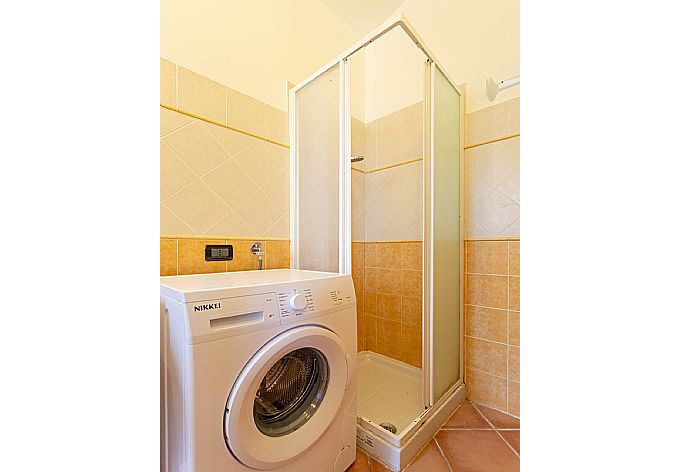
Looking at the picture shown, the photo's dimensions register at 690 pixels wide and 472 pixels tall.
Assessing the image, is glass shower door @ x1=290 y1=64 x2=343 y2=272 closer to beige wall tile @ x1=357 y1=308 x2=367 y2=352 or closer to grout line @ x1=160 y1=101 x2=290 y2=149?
grout line @ x1=160 y1=101 x2=290 y2=149

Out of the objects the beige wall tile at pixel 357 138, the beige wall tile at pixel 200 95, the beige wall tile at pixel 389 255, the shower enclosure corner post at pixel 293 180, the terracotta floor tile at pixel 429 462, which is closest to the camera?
the terracotta floor tile at pixel 429 462

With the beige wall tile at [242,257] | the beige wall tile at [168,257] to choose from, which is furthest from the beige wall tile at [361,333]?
the beige wall tile at [168,257]

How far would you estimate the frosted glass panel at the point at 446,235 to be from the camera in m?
1.40

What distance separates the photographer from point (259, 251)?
1.48 meters

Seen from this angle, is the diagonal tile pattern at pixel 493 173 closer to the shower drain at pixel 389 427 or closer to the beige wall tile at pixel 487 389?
the beige wall tile at pixel 487 389

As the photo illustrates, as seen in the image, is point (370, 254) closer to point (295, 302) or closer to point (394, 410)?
point (394, 410)

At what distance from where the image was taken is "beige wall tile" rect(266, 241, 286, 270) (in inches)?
60.0

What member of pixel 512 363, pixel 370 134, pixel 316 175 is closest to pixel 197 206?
pixel 316 175

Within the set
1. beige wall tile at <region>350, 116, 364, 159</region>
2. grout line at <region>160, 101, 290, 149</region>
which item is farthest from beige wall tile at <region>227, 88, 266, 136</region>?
beige wall tile at <region>350, 116, 364, 159</region>

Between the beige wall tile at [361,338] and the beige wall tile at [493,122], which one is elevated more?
the beige wall tile at [493,122]

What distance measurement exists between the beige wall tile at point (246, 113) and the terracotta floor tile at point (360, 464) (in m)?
1.51

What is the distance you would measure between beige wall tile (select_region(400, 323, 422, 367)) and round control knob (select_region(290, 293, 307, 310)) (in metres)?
1.15

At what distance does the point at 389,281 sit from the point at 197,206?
1.28 m

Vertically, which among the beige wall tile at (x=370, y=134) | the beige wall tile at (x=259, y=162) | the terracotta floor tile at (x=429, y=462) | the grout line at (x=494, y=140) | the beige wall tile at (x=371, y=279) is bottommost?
the terracotta floor tile at (x=429, y=462)
